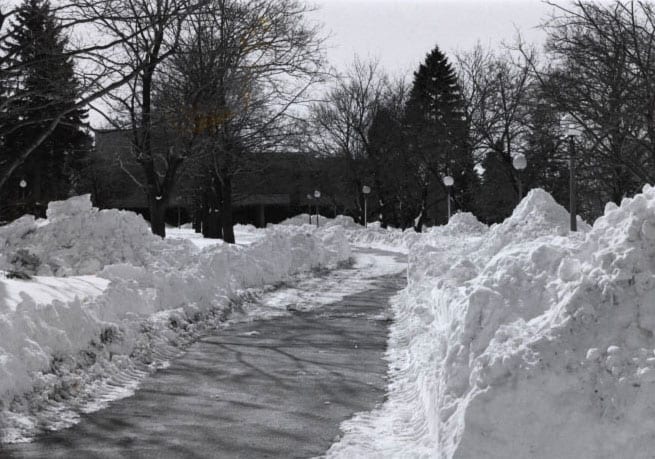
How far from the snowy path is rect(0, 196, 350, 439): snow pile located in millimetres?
693

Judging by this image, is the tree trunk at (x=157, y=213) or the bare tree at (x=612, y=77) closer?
the bare tree at (x=612, y=77)

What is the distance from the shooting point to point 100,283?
1099 cm

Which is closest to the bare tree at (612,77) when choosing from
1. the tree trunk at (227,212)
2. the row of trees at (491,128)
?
the row of trees at (491,128)

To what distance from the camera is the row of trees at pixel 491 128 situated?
11.1 metres

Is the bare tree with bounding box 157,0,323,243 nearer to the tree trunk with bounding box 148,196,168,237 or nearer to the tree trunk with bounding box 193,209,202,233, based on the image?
the tree trunk with bounding box 148,196,168,237

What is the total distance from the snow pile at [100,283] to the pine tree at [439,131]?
72.0 ft

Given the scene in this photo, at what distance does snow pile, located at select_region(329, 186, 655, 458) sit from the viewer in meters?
4.69

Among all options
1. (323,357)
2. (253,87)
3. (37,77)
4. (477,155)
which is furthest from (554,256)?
(477,155)

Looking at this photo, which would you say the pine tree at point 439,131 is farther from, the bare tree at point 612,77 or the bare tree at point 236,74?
the bare tree at point 612,77

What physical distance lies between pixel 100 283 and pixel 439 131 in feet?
122

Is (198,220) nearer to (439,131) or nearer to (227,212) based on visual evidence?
(439,131)

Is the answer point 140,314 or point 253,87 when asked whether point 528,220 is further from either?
point 253,87

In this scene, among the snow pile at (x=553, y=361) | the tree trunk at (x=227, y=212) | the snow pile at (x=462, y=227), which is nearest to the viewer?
the snow pile at (x=553, y=361)

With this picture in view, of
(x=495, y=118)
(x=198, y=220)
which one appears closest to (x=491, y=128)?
(x=495, y=118)
